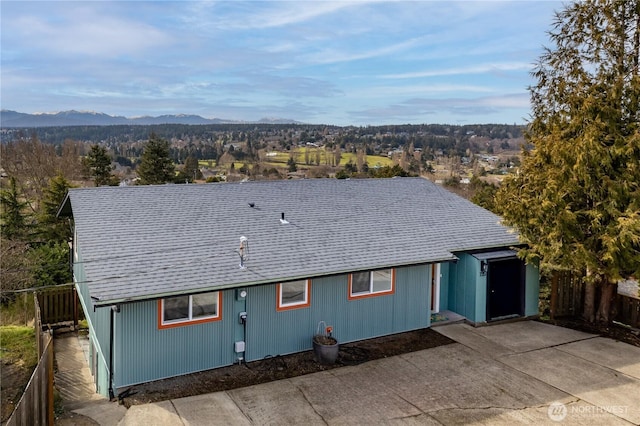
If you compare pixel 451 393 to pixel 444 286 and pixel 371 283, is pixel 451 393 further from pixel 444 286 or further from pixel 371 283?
pixel 444 286

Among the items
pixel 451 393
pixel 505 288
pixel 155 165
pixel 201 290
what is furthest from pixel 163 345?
pixel 155 165

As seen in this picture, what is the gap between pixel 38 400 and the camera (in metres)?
7.00

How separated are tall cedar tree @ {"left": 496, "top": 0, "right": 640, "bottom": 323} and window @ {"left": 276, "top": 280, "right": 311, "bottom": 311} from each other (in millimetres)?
6195

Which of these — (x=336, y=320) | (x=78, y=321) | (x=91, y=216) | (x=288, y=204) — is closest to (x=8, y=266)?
(x=78, y=321)

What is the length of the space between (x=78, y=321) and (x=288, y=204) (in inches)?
326

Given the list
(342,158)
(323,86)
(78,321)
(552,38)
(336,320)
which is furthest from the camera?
(323,86)

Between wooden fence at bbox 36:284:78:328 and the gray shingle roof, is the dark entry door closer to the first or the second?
the gray shingle roof

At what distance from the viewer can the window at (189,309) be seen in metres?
9.61

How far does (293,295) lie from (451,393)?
397 cm

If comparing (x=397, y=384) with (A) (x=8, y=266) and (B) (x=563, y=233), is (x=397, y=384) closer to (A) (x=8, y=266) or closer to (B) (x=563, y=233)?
(B) (x=563, y=233)

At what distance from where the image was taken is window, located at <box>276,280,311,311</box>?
10703 mm

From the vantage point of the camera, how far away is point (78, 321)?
15.7m

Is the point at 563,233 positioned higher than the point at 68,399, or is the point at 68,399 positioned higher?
the point at 563,233

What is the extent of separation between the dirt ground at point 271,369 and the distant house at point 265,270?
227 millimetres
